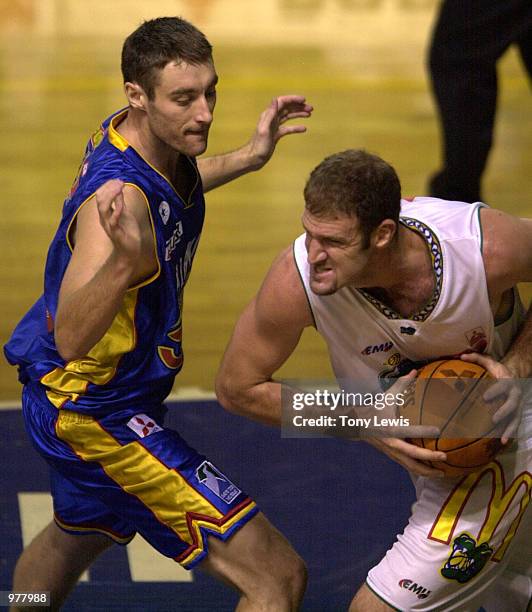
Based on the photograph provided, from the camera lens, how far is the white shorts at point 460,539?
4.10 metres

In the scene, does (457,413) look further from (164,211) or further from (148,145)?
(148,145)

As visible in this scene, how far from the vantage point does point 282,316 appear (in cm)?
405

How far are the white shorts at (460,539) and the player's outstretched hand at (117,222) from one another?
121 centimetres

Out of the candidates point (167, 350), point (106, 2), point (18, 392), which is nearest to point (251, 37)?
point (106, 2)

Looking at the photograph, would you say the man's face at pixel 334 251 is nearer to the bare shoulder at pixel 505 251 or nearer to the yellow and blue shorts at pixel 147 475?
the bare shoulder at pixel 505 251

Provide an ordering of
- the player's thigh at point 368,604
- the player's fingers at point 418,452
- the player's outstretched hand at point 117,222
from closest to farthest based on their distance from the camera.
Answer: the player's outstretched hand at point 117,222
the player's fingers at point 418,452
the player's thigh at point 368,604

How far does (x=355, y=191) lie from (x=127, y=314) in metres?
0.83

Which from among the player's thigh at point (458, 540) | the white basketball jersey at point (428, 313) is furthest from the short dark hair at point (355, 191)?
the player's thigh at point (458, 540)

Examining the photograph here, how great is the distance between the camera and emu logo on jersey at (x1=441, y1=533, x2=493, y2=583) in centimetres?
410

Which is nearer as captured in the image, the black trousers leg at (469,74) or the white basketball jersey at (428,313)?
the white basketball jersey at (428,313)

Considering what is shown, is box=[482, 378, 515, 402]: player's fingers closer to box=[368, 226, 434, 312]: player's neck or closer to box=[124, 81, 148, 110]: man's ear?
box=[368, 226, 434, 312]: player's neck

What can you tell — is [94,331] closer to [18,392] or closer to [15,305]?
[18,392]

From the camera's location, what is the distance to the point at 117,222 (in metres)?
3.76

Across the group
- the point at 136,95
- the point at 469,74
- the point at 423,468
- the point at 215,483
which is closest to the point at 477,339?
the point at 423,468
